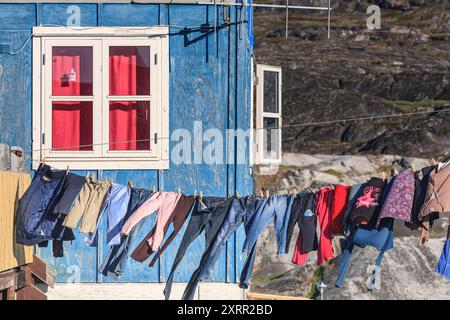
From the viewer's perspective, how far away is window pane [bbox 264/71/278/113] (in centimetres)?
1619

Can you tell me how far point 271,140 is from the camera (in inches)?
654

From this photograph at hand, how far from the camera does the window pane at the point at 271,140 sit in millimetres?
16281

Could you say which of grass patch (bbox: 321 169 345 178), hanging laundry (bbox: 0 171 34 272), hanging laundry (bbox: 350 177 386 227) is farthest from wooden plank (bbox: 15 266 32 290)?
grass patch (bbox: 321 169 345 178)

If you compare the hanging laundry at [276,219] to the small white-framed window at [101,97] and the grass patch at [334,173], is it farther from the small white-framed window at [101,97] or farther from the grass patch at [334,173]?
the grass patch at [334,173]

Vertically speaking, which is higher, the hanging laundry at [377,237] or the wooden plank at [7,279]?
the hanging laundry at [377,237]

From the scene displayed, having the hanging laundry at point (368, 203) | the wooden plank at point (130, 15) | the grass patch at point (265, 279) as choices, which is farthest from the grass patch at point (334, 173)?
the hanging laundry at point (368, 203)

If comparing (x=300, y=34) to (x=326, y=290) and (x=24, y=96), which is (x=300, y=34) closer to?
(x=326, y=290)

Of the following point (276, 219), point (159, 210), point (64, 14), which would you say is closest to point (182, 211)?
point (159, 210)

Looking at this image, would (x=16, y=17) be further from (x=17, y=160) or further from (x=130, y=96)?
(x=17, y=160)

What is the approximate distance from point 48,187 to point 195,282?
206cm

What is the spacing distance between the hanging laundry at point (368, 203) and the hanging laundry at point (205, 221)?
1631 millimetres

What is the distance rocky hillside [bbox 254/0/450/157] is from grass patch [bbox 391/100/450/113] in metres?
0.04

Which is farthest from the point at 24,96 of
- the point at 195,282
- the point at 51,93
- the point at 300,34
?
the point at 300,34

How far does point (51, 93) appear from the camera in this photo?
13.6 m
